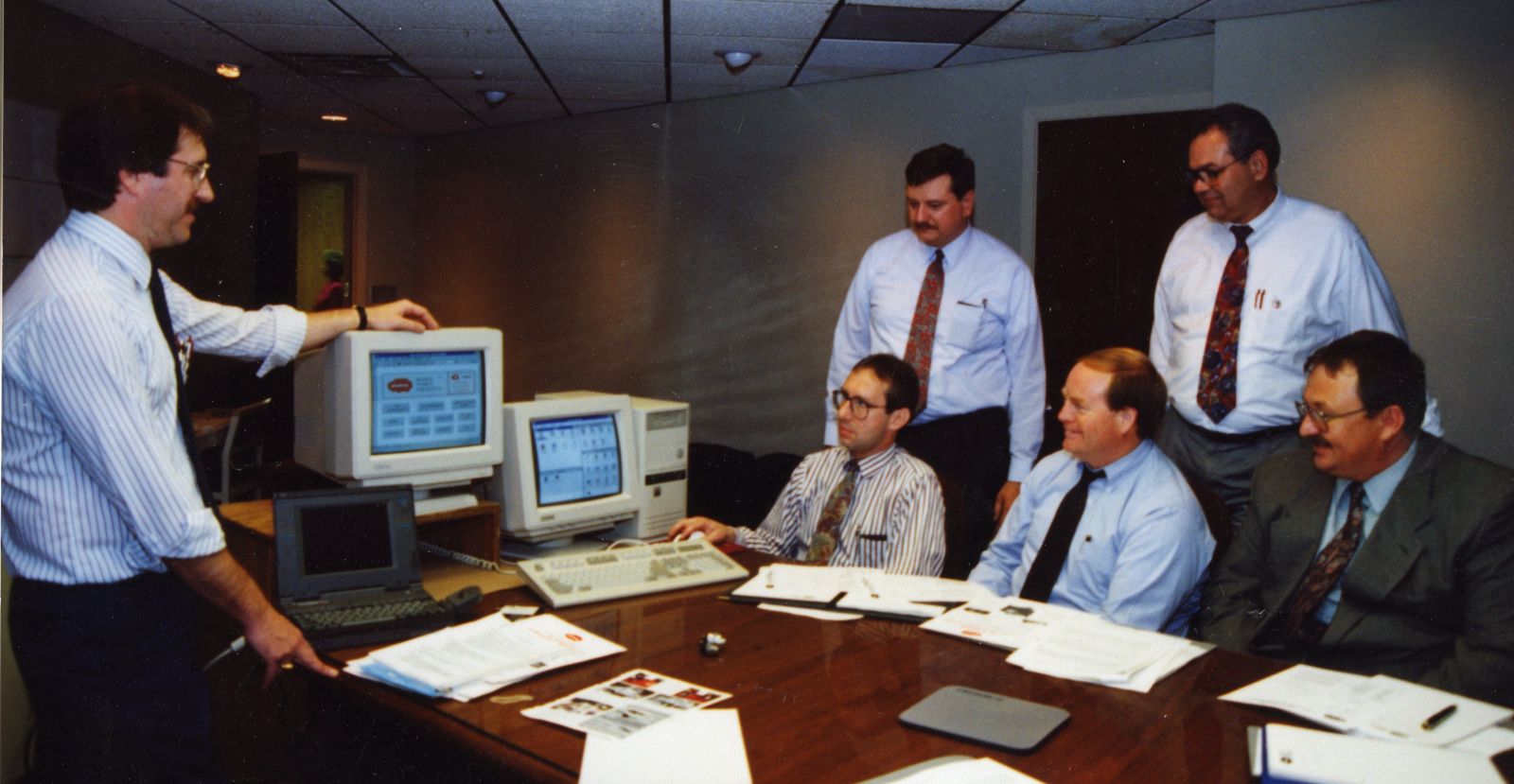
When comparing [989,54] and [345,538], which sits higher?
[989,54]

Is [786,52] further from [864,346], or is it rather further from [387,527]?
[387,527]

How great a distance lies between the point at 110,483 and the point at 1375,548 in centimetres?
225

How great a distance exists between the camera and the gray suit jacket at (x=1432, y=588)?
6.81 ft

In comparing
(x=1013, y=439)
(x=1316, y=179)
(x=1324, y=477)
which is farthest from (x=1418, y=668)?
(x=1316, y=179)

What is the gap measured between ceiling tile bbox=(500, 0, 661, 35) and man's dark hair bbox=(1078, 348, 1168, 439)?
2.88 m

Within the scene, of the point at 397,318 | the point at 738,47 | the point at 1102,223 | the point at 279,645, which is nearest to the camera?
the point at 279,645

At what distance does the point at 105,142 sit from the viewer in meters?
1.89

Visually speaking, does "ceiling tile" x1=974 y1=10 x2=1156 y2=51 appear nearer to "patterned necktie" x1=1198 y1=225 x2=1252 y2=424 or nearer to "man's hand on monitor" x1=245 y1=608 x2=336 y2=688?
"patterned necktie" x1=1198 y1=225 x2=1252 y2=424

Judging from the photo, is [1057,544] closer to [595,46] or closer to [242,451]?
[242,451]

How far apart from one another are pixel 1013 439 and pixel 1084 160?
7.55 ft

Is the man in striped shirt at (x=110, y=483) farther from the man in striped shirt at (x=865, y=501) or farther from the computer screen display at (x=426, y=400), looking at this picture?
the man in striped shirt at (x=865, y=501)

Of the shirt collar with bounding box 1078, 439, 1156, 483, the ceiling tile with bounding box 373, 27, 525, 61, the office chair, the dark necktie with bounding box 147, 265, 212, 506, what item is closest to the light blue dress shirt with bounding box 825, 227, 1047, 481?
the shirt collar with bounding box 1078, 439, 1156, 483

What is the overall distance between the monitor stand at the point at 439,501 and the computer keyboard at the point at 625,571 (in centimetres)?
27

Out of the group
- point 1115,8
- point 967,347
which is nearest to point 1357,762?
point 967,347
